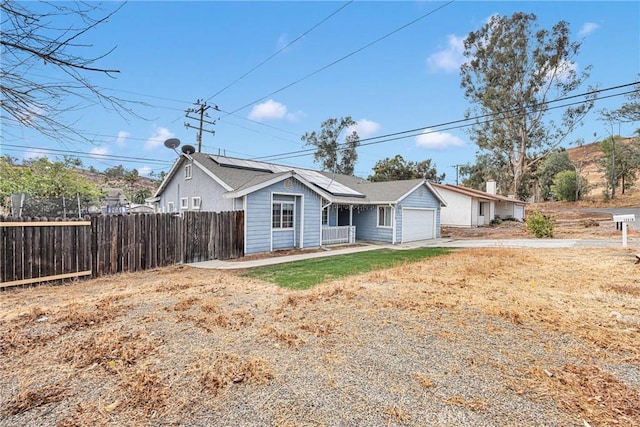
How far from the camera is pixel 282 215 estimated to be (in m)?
13.4

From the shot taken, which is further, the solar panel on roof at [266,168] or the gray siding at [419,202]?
the gray siding at [419,202]

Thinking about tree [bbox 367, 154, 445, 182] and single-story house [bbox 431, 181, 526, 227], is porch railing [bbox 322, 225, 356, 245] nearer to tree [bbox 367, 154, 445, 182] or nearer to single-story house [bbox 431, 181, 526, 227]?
single-story house [bbox 431, 181, 526, 227]

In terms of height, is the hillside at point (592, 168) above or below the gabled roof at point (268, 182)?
above

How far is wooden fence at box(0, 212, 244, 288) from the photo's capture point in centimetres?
692

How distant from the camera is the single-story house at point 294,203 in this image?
40.9ft

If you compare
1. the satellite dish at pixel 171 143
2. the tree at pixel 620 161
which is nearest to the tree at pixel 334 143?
the satellite dish at pixel 171 143

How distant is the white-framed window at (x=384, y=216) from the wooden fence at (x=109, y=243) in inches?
337

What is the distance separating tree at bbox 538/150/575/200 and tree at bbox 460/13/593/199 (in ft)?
41.1

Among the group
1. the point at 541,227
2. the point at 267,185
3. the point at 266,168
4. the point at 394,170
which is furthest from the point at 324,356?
the point at 394,170

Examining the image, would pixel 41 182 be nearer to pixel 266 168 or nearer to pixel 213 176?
pixel 213 176

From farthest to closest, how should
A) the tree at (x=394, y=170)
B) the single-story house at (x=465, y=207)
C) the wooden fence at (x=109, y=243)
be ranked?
the tree at (x=394, y=170)
the single-story house at (x=465, y=207)
the wooden fence at (x=109, y=243)

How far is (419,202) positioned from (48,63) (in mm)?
18091

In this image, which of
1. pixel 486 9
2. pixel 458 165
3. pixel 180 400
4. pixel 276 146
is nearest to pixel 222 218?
pixel 180 400

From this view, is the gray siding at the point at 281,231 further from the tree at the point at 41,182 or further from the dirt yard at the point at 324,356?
the tree at the point at 41,182
